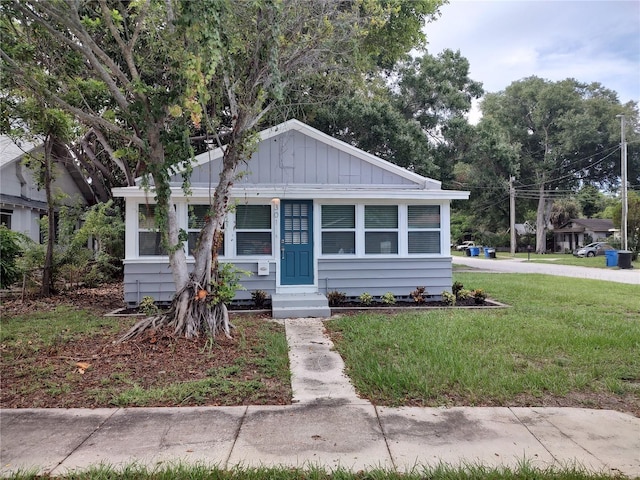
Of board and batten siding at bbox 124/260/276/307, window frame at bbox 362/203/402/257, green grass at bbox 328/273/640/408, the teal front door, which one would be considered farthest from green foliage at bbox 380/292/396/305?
board and batten siding at bbox 124/260/276/307

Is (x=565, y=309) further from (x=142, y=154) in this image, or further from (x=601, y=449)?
(x=142, y=154)

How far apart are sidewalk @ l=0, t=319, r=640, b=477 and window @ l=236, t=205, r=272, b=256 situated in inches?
216

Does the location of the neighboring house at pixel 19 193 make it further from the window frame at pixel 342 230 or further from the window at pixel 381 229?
the window at pixel 381 229

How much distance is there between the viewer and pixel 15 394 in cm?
425

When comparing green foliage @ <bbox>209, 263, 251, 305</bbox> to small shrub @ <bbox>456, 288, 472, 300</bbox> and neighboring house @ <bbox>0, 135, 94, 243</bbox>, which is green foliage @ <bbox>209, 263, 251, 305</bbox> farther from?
neighboring house @ <bbox>0, 135, 94, 243</bbox>

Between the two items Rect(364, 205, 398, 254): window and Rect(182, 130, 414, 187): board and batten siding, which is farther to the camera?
Rect(364, 205, 398, 254): window

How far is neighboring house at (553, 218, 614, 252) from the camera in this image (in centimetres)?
4059

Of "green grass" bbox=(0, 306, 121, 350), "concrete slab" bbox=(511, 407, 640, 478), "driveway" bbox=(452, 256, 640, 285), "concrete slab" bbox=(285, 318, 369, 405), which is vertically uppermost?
"driveway" bbox=(452, 256, 640, 285)

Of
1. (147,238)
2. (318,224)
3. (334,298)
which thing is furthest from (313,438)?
(147,238)

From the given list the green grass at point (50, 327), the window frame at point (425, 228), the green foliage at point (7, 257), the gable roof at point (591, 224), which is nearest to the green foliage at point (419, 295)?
the window frame at point (425, 228)

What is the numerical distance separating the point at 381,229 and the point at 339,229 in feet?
3.23

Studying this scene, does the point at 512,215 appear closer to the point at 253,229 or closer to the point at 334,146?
the point at 334,146

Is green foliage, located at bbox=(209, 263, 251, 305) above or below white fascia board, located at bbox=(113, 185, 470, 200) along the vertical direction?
below

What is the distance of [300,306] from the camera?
8430 millimetres
